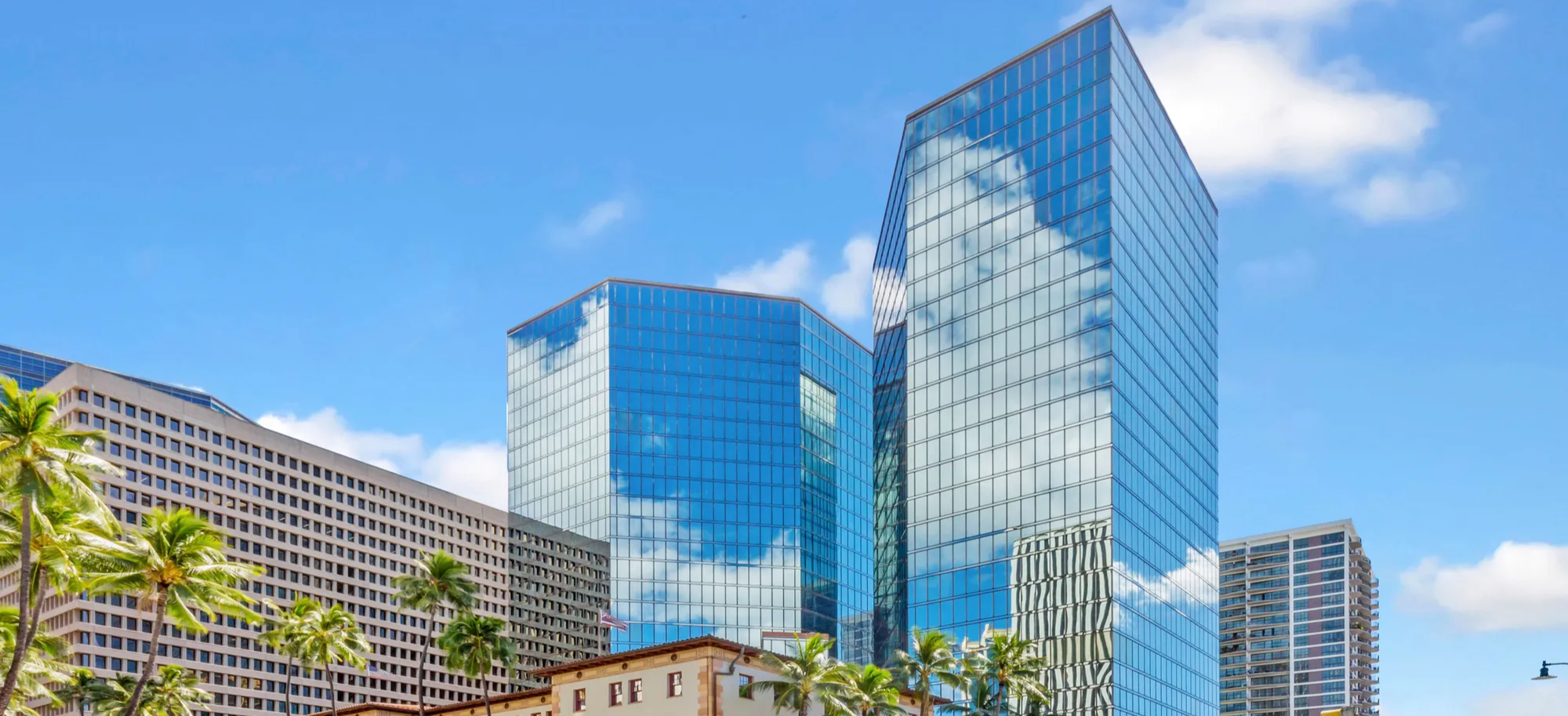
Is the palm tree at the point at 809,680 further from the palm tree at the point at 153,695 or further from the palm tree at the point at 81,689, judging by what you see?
the palm tree at the point at 81,689

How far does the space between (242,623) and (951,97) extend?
9259cm

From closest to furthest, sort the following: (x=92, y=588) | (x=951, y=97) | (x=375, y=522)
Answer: (x=92, y=588) → (x=951, y=97) → (x=375, y=522)

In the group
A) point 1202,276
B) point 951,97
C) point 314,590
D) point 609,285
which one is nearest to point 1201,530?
point 1202,276

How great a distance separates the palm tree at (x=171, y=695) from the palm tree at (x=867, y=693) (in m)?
51.7

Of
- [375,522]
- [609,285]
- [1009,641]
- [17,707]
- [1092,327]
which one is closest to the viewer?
[17,707]

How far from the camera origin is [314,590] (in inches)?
6427

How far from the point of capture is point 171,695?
103 meters

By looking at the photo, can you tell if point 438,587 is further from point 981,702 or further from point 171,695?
point 981,702

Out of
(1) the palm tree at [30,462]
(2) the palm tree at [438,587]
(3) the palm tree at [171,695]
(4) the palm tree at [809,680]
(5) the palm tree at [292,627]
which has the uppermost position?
(1) the palm tree at [30,462]

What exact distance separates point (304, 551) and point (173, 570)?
104238 mm

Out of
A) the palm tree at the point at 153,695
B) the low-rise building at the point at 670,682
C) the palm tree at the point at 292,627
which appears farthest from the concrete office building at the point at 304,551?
the low-rise building at the point at 670,682

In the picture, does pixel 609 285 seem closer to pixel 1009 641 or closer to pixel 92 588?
pixel 1009 641

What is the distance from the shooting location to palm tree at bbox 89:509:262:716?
207ft

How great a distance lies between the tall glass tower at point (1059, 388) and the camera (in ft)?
363
